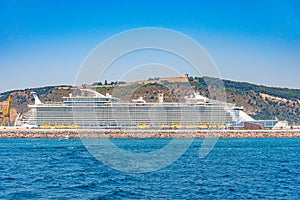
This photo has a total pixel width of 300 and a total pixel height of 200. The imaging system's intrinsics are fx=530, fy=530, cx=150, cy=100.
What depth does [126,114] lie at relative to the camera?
12325cm

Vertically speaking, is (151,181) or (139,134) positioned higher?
(139,134)

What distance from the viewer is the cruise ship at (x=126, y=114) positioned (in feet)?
403

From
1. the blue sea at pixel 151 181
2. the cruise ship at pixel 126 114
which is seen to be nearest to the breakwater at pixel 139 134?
the cruise ship at pixel 126 114

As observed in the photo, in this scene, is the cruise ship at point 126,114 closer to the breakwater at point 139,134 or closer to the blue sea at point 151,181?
the breakwater at point 139,134

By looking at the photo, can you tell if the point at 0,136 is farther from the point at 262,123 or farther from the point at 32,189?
the point at 32,189

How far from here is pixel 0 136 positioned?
105 m

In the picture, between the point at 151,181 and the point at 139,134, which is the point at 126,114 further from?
the point at 151,181

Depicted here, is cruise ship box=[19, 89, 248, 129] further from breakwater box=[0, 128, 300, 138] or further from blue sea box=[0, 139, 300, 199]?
blue sea box=[0, 139, 300, 199]

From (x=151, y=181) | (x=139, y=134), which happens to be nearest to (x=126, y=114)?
(x=139, y=134)

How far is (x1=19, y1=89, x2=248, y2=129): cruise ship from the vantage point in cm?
12269

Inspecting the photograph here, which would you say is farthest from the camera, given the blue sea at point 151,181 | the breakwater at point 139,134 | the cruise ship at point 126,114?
Result: the cruise ship at point 126,114

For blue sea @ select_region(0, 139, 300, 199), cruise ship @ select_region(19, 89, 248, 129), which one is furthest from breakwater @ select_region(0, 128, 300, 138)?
blue sea @ select_region(0, 139, 300, 199)

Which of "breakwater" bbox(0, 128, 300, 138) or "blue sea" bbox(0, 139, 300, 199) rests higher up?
"breakwater" bbox(0, 128, 300, 138)

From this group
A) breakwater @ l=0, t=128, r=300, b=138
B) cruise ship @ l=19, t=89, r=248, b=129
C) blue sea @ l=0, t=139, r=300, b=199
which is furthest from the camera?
cruise ship @ l=19, t=89, r=248, b=129
